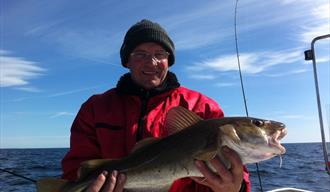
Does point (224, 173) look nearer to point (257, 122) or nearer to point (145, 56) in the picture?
point (257, 122)

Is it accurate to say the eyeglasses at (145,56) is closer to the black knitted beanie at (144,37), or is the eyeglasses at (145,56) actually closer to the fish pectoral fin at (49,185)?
the black knitted beanie at (144,37)

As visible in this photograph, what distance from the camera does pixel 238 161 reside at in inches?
133

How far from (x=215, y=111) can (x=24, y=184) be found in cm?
2275

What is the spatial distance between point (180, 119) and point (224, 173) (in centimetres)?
64

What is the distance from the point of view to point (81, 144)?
4547mm

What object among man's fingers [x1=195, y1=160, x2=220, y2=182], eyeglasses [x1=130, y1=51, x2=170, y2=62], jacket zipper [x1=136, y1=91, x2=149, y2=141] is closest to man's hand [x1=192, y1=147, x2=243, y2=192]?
man's fingers [x1=195, y1=160, x2=220, y2=182]

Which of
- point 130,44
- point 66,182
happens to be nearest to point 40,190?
point 66,182

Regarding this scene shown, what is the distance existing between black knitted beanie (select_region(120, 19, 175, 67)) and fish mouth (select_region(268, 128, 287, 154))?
196 cm

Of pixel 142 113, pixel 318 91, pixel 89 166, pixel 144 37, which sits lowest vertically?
pixel 89 166

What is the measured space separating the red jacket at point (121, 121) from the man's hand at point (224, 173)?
2.35ft

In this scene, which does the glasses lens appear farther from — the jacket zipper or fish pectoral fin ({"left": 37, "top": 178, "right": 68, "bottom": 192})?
fish pectoral fin ({"left": 37, "top": 178, "right": 68, "bottom": 192})

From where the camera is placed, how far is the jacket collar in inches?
187

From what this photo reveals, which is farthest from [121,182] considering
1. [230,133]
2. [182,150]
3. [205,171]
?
[230,133]

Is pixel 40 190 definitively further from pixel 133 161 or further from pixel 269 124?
pixel 269 124
